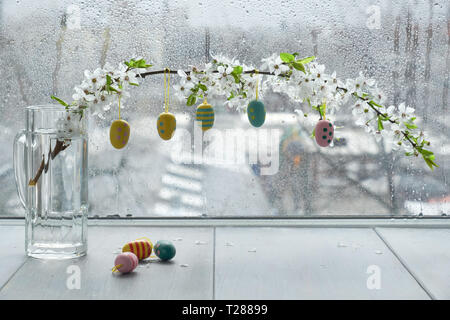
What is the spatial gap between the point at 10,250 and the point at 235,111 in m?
0.53

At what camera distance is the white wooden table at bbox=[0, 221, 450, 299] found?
32.1 inches

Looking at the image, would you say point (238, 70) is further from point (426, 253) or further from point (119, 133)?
point (426, 253)

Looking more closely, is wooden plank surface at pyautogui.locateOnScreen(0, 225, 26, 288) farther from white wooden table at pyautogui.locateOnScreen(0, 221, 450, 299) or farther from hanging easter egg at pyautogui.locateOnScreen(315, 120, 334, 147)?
hanging easter egg at pyautogui.locateOnScreen(315, 120, 334, 147)

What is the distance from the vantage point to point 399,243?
3.51 ft

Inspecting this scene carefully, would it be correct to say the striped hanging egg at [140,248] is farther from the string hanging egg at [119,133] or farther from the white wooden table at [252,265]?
the string hanging egg at [119,133]

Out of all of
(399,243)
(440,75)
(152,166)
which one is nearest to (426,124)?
(440,75)

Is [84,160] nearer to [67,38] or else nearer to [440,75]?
[67,38]

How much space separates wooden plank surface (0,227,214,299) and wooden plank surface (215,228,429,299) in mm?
34

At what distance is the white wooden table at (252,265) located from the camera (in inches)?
32.1

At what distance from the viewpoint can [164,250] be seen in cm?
94

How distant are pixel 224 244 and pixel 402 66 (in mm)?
542

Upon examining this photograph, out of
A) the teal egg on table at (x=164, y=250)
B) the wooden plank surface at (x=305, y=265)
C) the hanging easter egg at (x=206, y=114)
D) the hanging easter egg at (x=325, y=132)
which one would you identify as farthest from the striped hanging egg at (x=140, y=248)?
the hanging easter egg at (x=325, y=132)

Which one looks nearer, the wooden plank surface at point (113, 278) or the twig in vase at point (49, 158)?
the wooden plank surface at point (113, 278)
